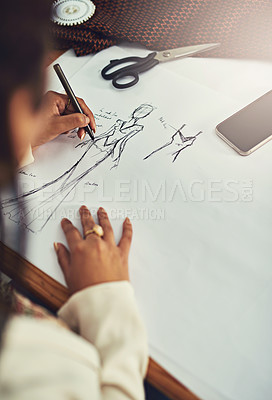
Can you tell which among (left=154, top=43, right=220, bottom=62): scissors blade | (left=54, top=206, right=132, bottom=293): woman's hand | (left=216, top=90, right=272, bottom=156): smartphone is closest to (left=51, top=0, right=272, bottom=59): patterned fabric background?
(left=154, top=43, right=220, bottom=62): scissors blade

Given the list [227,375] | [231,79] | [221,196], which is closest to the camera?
[227,375]

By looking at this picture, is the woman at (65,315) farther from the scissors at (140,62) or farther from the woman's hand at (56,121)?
the scissors at (140,62)

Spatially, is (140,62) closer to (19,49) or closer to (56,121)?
(56,121)

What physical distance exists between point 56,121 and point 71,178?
0.32ft

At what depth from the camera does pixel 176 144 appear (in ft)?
1.87

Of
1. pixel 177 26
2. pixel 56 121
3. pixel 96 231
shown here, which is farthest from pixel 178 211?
pixel 177 26

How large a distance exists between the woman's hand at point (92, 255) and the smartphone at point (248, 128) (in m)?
→ 0.20

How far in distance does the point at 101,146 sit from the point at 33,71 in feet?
0.87

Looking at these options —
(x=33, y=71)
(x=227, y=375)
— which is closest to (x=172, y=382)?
(x=227, y=375)

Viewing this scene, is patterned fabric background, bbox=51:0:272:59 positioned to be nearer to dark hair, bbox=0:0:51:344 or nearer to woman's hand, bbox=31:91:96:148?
woman's hand, bbox=31:91:96:148

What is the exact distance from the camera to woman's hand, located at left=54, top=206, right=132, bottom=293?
0.45m

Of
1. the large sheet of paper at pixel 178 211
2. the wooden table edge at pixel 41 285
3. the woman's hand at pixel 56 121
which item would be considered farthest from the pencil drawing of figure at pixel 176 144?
the wooden table edge at pixel 41 285

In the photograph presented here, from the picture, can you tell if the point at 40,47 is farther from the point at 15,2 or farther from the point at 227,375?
the point at 227,375

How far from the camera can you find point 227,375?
39 cm
